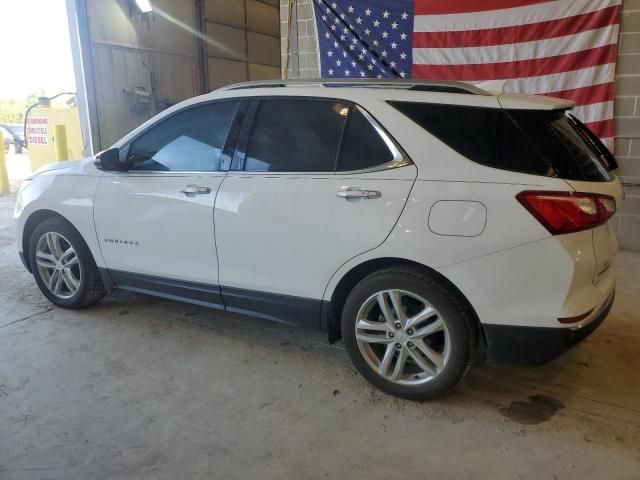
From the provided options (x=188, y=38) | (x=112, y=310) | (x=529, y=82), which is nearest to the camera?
(x=112, y=310)

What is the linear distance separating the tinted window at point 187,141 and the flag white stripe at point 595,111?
3997mm

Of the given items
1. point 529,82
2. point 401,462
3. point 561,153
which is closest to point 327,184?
point 561,153

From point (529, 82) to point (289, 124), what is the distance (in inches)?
145

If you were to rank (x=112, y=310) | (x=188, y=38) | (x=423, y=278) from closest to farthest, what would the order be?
1. (x=423, y=278)
2. (x=112, y=310)
3. (x=188, y=38)

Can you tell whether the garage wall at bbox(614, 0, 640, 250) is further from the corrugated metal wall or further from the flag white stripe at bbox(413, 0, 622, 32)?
the corrugated metal wall

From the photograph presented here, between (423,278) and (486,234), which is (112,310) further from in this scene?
(486,234)

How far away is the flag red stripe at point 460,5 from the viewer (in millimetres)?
5355

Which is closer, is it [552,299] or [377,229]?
[552,299]

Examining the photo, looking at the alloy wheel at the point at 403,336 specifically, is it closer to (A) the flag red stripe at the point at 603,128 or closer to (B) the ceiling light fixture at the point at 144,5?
(A) the flag red stripe at the point at 603,128

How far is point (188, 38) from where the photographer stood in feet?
33.6

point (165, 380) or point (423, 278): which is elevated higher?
point (423, 278)

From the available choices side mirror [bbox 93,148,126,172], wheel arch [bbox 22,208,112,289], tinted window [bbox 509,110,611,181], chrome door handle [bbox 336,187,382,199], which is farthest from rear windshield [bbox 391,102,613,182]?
wheel arch [bbox 22,208,112,289]

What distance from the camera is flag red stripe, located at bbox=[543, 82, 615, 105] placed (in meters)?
5.32

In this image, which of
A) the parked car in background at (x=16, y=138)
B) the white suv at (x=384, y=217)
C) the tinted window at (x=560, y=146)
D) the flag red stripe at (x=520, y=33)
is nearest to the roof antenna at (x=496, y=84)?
the flag red stripe at (x=520, y=33)
